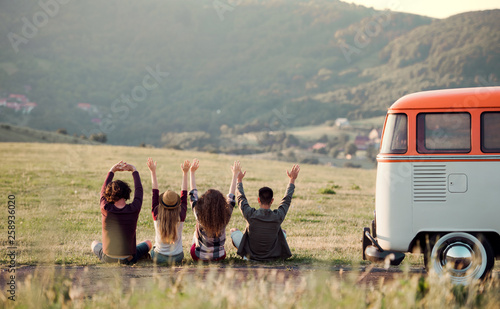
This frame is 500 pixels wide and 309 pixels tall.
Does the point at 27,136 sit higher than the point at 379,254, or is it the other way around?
the point at 27,136

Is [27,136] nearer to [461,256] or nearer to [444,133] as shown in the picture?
[444,133]

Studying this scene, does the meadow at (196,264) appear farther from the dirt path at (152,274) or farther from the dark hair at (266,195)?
the dark hair at (266,195)

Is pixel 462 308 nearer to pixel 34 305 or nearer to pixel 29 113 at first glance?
pixel 34 305

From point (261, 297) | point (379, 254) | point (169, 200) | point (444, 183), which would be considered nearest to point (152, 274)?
point (169, 200)

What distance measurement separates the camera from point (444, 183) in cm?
809

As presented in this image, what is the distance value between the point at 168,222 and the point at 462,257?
4.66 m

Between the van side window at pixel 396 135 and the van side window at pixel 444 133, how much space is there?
0.21 m

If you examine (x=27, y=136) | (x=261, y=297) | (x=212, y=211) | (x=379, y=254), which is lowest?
(x=261, y=297)

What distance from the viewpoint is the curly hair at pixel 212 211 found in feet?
29.2

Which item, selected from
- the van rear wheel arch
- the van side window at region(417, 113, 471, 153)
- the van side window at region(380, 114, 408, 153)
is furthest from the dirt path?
the van side window at region(417, 113, 471, 153)

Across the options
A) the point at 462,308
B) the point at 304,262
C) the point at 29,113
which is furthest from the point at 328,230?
the point at 29,113

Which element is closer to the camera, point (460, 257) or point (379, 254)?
point (460, 257)

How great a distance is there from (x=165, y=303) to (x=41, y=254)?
219 cm

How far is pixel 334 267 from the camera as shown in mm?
9289
